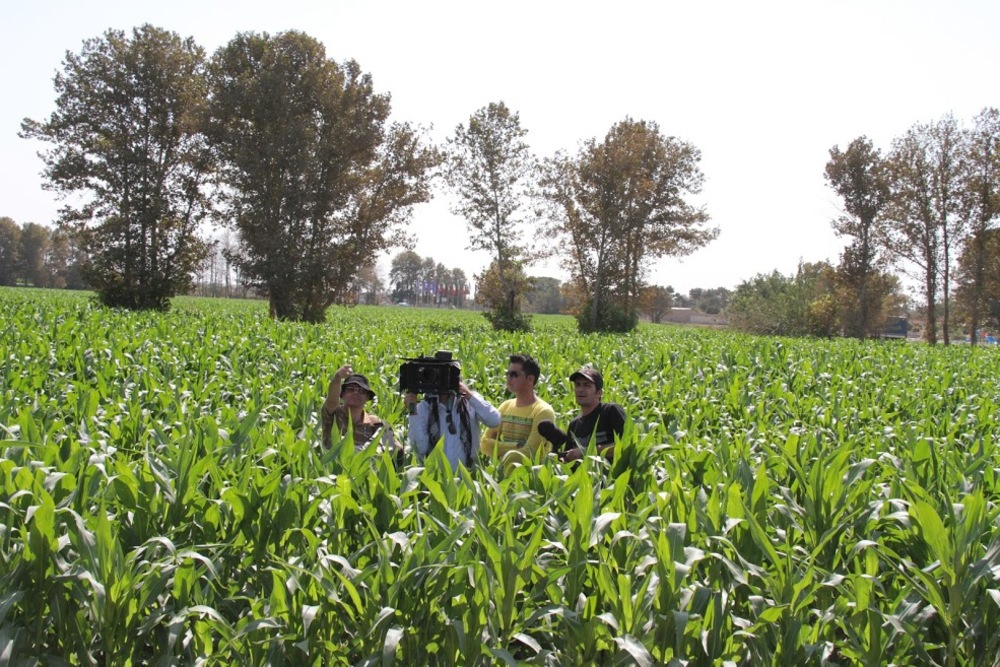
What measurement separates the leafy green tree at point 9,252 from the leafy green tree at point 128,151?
89.9 m

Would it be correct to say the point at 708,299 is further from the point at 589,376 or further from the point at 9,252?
the point at 589,376

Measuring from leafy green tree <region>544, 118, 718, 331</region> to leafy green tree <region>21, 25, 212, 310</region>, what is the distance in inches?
754

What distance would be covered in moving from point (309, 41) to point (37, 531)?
32152mm

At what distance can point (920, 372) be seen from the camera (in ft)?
52.3

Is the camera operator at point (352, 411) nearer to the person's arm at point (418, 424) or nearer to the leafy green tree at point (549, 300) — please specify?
the person's arm at point (418, 424)

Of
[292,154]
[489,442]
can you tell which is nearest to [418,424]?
[489,442]

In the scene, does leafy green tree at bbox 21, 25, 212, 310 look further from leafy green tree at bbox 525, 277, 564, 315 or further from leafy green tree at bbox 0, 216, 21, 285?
leafy green tree at bbox 525, 277, 564, 315

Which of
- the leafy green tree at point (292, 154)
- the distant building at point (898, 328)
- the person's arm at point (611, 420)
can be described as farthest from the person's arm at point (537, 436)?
the distant building at point (898, 328)

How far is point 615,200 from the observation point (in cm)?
3875

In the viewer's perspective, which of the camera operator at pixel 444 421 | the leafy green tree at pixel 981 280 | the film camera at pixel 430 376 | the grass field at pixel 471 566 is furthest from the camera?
the leafy green tree at pixel 981 280

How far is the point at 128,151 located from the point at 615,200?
23.7m

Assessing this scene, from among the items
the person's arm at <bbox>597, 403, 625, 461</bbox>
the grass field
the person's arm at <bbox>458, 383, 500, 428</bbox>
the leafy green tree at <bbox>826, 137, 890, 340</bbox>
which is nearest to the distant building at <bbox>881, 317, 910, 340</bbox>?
the leafy green tree at <bbox>826, 137, 890, 340</bbox>

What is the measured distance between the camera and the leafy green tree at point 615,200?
3859cm

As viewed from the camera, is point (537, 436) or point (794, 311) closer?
point (537, 436)
